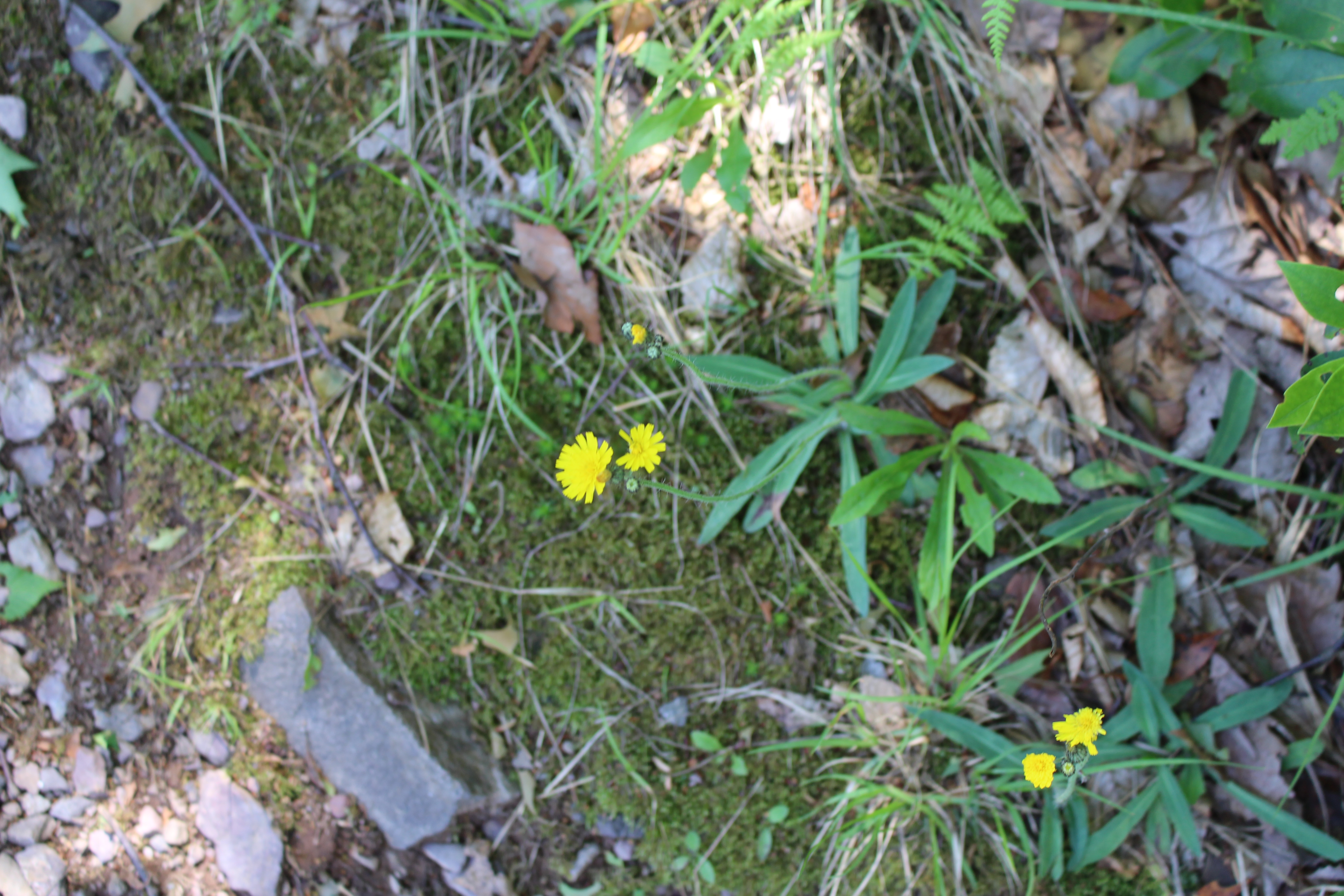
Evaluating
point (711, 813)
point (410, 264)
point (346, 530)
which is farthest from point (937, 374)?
point (346, 530)

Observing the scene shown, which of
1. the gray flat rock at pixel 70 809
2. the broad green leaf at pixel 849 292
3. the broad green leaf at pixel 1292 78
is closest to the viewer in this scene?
the broad green leaf at pixel 1292 78

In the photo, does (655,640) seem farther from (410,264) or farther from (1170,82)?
(1170,82)

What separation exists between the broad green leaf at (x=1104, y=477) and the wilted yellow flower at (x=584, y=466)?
64.5 inches

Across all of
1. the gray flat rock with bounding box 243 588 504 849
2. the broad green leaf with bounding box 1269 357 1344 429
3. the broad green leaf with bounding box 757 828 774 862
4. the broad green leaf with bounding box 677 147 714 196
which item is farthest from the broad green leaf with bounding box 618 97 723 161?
the broad green leaf with bounding box 757 828 774 862

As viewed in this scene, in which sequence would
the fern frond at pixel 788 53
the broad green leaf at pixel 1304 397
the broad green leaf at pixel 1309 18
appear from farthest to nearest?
the fern frond at pixel 788 53
the broad green leaf at pixel 1309 18
the broad green leaf at pixel 1304 397

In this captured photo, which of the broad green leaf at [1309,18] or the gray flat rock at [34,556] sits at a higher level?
the broad green leaf at [1309,18]

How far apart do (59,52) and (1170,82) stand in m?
3.69

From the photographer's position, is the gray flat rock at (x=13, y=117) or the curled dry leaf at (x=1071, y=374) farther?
the gray flat rock at (x=13, y=117)

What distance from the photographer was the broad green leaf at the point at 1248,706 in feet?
7.95

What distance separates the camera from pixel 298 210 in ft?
9.06

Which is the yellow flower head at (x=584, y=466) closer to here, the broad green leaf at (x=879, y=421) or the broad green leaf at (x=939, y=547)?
the broad green leaf at (x=879, y=421)

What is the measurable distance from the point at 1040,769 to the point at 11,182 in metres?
3.64

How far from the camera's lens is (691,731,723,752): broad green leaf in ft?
8.59

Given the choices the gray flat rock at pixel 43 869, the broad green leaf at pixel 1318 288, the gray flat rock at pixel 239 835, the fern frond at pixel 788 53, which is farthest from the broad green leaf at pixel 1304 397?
the gray flat rock at pixel 43 869
